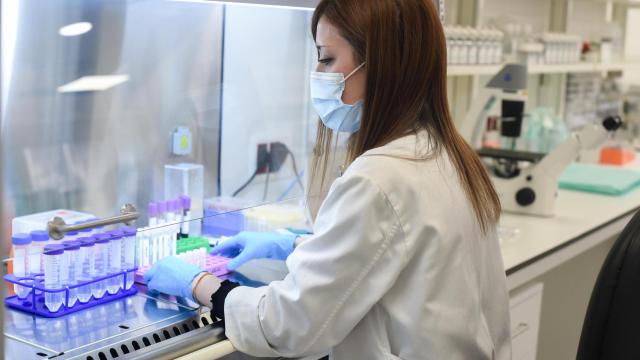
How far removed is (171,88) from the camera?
1791 mm

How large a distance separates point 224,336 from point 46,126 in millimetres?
603

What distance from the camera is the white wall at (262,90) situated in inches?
74.6

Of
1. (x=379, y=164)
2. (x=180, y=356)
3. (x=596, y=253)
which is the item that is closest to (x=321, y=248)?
(x=379, y=164)

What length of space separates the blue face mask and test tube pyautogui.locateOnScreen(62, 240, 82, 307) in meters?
0.50

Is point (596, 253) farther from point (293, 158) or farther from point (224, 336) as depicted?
point (224, 336)

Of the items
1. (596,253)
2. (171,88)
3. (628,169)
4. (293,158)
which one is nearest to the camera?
(171,88)

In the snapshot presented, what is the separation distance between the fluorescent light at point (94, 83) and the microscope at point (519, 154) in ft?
4.41

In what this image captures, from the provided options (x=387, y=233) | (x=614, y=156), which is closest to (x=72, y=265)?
(x=387, y=233)

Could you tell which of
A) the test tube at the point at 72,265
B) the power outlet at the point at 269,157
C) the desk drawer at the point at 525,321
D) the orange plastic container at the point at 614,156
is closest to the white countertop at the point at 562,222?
the desk drawer at the point at 525,321

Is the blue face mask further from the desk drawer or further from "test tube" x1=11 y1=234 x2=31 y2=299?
the desk drawer

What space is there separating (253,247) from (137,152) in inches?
14.5

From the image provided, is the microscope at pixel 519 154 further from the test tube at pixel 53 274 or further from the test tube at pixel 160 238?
the test tube at pixel 53 274

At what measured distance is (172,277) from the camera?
1375 mm

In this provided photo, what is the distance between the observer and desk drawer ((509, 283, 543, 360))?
2.10 metres
